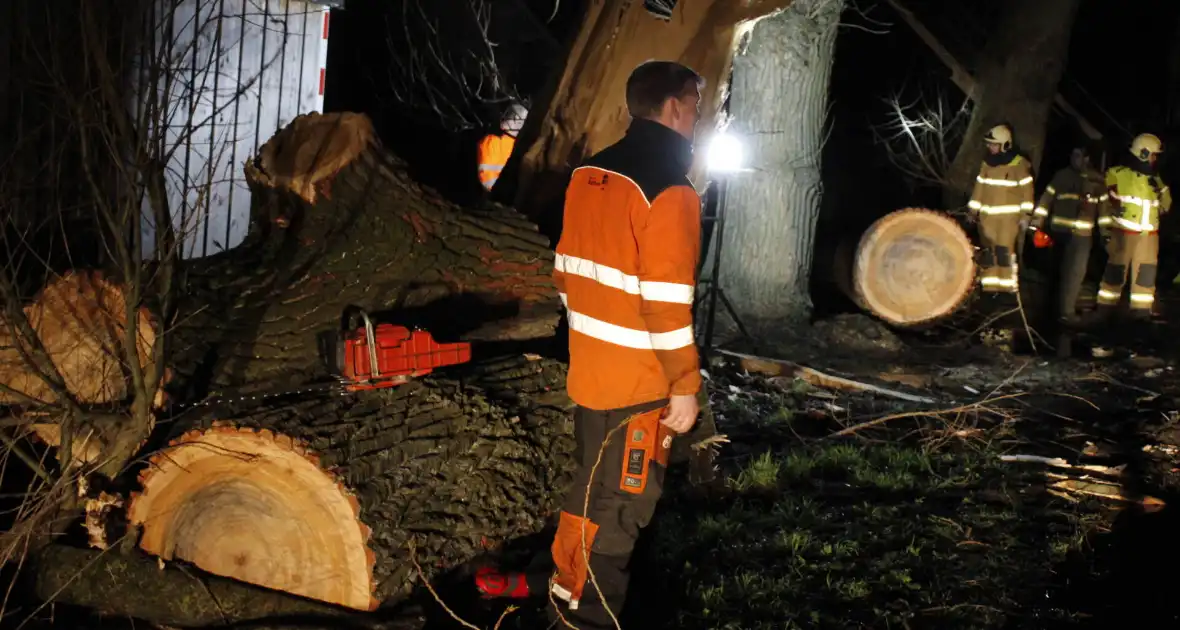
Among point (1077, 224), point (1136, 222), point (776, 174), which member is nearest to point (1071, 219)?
point (1077, 224)

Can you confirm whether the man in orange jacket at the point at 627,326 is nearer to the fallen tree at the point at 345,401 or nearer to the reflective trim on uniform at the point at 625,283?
the reflective trim on uniform at the point at 625,283

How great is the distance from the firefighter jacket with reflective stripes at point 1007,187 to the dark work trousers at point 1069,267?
0.84m

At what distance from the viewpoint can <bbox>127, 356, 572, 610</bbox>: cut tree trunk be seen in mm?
3170

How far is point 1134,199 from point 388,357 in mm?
8796

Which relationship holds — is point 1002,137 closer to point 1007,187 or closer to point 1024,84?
point 1007,187

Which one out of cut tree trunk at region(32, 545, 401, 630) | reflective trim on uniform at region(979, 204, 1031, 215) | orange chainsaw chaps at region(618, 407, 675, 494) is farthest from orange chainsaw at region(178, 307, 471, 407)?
reflective trim on uniform at region(979, 204, 1031, 215)

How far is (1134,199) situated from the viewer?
31.6ft

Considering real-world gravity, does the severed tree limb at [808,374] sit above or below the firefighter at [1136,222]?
below

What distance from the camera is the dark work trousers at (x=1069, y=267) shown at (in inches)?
380

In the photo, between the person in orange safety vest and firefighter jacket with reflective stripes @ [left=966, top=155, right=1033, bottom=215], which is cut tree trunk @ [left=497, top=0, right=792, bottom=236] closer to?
the person in orange safety vest

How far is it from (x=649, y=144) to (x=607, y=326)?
0.60 meters

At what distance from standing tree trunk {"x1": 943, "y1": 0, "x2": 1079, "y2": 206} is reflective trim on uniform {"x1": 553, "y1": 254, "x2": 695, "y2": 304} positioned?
8.54 metres

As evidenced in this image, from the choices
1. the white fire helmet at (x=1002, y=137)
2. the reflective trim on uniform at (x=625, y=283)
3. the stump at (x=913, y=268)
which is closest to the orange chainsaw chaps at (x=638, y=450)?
the reflective trim on uniform at (x=625, y=283)

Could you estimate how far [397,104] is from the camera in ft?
39.6
